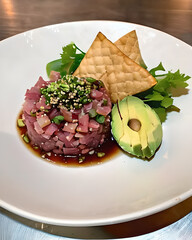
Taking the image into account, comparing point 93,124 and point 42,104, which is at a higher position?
point 42,104

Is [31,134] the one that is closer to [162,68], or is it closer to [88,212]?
[88,212]

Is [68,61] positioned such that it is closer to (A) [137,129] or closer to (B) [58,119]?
(B) [58,119]

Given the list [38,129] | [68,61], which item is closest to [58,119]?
[38,129]

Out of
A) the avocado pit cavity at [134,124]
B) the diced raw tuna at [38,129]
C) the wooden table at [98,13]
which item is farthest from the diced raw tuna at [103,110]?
the wooden table at [98,13]

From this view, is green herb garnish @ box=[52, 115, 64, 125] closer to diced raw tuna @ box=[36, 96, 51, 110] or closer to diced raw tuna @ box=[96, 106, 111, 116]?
diced raw tuna @ box=[36, 96, 51, 110]

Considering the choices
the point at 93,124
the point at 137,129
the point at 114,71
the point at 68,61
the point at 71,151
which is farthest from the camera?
the point at 68,61

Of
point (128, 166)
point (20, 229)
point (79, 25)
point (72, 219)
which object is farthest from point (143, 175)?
point (79, 25)

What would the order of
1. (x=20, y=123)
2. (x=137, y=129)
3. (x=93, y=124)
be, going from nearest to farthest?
(x=137, y=129) < (x=93, y=124) < (x=20, y=123)
